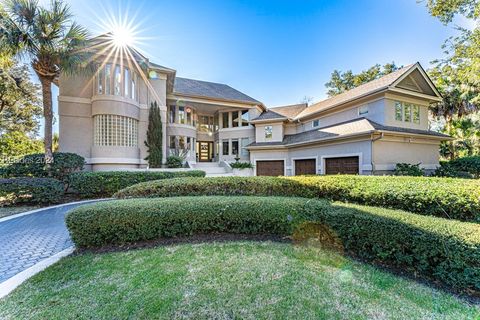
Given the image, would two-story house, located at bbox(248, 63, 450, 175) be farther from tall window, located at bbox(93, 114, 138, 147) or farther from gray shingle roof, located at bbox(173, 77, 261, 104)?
tall window, located at bbox(93, 114, 138, 147)

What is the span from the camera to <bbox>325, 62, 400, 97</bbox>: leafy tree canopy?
24891 mm

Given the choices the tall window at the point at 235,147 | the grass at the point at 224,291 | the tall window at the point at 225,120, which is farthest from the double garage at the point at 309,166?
the grass at the point at 224,291

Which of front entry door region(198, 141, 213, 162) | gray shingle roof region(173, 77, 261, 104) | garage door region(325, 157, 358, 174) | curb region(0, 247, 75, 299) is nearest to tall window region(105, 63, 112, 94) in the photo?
gray shingle roof region(173, 77, 261, 104)

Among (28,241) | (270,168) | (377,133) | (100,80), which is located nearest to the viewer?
(28,241)

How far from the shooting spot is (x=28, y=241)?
16.3ft

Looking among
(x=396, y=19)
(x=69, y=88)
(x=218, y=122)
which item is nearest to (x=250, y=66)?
(x=218, y=122)

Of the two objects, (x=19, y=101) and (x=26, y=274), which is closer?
(x=26, y=274)

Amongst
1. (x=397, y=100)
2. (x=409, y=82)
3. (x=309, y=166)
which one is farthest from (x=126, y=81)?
(x=409, y=82)

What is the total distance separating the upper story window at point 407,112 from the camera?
12.9m

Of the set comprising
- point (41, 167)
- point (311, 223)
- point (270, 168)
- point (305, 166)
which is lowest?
point (311, 223)

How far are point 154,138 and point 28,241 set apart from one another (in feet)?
34.0

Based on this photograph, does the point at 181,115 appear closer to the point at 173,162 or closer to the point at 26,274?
the point at 173,162

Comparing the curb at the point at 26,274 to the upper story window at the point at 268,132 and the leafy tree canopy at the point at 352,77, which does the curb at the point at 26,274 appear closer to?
the upper story window at the point at 268,132

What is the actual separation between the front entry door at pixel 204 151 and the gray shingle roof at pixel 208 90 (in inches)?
218
